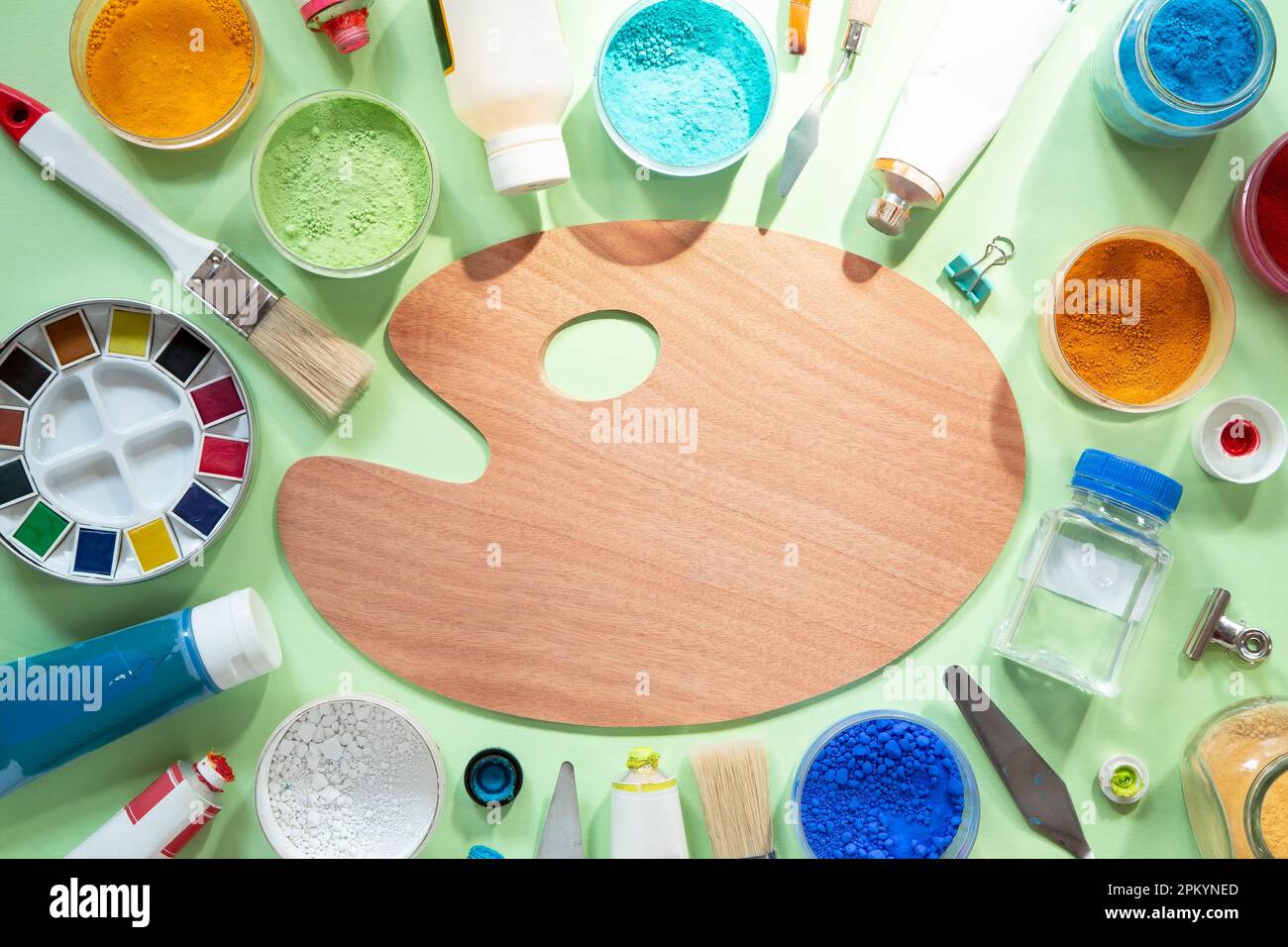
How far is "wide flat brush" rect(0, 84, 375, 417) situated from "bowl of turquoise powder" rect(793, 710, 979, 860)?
0.70 m

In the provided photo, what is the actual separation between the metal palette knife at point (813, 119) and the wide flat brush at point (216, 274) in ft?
1.78

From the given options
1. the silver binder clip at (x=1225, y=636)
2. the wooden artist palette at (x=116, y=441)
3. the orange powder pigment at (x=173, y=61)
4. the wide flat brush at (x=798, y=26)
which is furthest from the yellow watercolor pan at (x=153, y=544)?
the silver binder clip at (x=1225, y=636)

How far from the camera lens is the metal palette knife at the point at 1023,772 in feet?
3.68

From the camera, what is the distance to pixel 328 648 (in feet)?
3.70

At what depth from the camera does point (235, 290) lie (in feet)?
3.59

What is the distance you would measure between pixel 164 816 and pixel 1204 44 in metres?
1.43

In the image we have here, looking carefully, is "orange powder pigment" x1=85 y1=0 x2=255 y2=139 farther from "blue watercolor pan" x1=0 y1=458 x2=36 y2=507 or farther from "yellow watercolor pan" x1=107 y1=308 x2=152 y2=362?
"blue watercolor pan" x1=0 y1=458 x2=36 y2=507

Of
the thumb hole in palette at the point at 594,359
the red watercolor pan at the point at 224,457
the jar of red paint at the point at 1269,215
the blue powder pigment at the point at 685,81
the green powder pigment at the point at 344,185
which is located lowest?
the red watercolor pan at the point at 224,457

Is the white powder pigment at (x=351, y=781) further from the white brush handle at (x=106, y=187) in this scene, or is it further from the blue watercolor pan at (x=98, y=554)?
the white brush handle at (x=106, y=187)

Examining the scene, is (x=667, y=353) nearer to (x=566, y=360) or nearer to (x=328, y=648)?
(x=566, y=360)

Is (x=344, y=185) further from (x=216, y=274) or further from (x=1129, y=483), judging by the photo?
(x=1129, y=483)

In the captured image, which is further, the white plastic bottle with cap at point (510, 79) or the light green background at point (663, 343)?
the light green background at point (663, 343)

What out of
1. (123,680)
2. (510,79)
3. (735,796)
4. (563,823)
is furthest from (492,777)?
(510,79)

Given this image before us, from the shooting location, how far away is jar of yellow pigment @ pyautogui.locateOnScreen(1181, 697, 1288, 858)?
3.40ft
